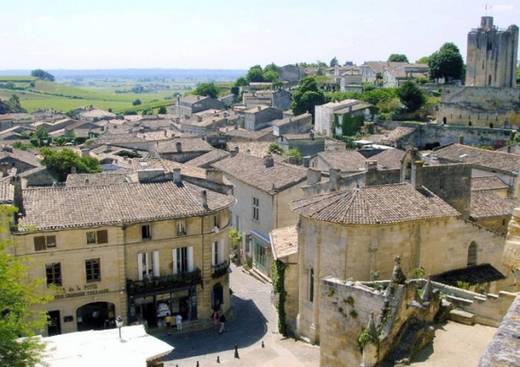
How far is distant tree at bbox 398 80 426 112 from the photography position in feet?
314

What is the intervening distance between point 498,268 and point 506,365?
1139 inches

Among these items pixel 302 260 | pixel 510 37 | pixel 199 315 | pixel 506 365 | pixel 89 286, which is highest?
pixel 510 37

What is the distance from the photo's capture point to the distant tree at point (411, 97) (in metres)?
95.6

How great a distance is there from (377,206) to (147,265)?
14.7 m

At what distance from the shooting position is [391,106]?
98.1 m

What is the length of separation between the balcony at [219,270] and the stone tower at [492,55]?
78906 millimetres

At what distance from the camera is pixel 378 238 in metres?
29.3

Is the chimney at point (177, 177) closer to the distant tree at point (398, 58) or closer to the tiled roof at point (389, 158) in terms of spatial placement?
the tiled roof at point (389, 158)

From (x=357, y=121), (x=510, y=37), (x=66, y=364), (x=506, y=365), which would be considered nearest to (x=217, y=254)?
(x=66, y=364)

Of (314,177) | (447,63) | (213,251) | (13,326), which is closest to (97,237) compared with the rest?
(213,251)

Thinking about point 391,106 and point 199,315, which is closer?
point 199,315

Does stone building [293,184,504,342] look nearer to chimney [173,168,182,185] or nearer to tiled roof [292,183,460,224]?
tiled roof [292,183,460,224]

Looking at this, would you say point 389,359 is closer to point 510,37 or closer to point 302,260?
point 302,260

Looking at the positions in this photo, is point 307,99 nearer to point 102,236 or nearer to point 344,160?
point 344,160
